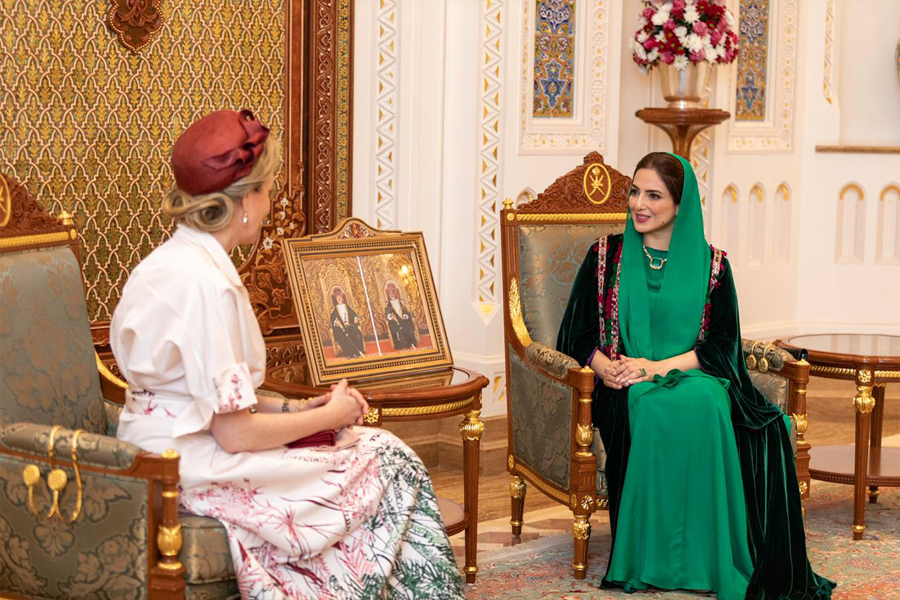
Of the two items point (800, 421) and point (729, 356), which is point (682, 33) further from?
point (800, 421)

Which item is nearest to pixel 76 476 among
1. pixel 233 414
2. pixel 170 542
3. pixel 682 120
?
pixel 170 542

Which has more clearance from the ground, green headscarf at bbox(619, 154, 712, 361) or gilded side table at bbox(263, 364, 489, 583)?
green headscarf at bbox(619, 154, 712, 361)

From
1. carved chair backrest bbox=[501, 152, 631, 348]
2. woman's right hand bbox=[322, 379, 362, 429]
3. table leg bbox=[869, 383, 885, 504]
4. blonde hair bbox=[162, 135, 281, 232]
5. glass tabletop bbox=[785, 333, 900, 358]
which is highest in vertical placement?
blonde hair bbox=[162, 135, 281, 232]

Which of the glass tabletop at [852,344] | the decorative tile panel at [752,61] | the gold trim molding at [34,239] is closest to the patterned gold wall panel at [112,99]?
the gold trim molding at [34,239]

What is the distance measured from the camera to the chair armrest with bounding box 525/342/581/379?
420cm

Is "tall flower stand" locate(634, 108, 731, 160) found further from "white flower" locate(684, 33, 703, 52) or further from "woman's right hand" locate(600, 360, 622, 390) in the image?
"woman's right hand" locate(600, 360, 622, 390)

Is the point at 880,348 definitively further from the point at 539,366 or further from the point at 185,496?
the point at 185,496

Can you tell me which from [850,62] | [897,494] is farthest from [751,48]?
[897,494]

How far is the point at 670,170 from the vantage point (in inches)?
167

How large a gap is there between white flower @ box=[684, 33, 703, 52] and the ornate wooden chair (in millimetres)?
1238

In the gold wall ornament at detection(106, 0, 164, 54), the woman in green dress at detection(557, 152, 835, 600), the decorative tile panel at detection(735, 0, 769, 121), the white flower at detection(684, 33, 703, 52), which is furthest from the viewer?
the decorative tile panel at detection(735, 0, 769, 121)

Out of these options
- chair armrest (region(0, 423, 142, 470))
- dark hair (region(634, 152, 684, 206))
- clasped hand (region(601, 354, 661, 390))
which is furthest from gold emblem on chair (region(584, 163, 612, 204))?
chair armrest (region(0, 423, 142, 470))

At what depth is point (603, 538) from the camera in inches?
189

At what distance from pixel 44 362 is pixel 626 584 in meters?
2.03
